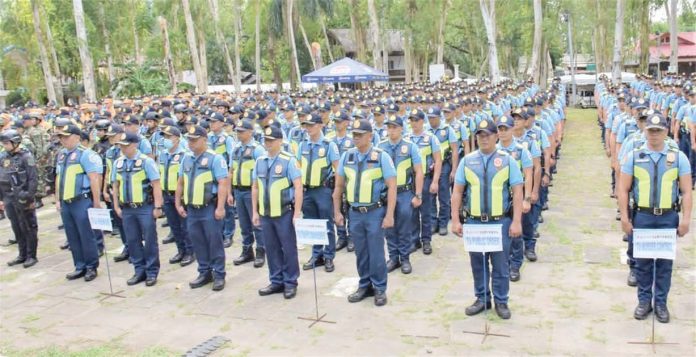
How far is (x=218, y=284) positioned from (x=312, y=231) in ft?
5.59

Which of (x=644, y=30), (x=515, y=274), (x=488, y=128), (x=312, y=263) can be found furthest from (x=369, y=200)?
(x=644, y=30)

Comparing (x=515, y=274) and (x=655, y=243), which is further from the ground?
(x=655, y=243)

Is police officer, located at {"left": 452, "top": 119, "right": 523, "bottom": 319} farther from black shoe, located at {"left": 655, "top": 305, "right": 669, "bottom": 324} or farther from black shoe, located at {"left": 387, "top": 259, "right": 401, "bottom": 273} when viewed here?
black shoe, located at {"left": 387, "top": 259, "right": 401, "bottom": 273}

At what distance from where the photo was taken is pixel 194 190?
276 inches

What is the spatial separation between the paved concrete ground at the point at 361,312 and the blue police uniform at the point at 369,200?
53cm

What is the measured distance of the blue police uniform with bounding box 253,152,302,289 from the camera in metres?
6.59

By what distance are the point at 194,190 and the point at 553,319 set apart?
402 centimetres

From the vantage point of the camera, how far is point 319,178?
25.0ft

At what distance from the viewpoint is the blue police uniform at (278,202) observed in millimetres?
6586

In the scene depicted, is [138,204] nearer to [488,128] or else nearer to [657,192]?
[488,128]

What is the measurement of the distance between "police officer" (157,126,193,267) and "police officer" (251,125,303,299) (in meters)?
1.53

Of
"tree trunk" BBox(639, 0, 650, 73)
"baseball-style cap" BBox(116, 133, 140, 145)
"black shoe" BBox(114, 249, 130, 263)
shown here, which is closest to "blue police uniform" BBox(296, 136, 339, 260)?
"baseball-style cap" BBox(116, 133, 140, 145)

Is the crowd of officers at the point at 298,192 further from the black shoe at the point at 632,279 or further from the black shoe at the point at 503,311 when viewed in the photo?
the black shoe at the point at 632,279

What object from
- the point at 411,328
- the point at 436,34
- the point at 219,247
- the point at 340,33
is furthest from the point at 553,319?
the point at 340,33
